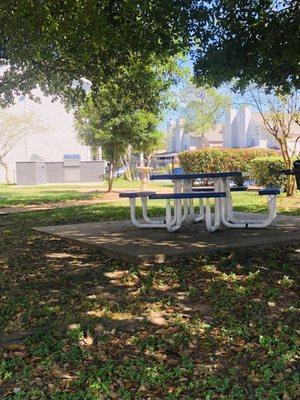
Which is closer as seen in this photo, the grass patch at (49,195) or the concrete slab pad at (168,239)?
the concrete slab pad at (168,239)

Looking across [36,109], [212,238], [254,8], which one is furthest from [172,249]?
[36,109]

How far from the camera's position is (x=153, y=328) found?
12.6 ft

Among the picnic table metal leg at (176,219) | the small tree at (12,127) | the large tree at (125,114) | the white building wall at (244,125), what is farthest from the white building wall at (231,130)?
the picnic table metal leg at (176,219)

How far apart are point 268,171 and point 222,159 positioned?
649 centimetres

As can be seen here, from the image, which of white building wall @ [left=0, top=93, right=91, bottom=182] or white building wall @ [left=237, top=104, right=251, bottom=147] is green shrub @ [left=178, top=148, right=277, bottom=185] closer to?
white building wall @ [left=0, top=93, right=91, bottom=182]

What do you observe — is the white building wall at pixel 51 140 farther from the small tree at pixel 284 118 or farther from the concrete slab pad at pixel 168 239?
the concrete slab pad at pixel 168 239

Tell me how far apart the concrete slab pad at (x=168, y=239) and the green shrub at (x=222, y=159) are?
47.2 feet

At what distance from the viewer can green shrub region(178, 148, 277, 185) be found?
22.4 m

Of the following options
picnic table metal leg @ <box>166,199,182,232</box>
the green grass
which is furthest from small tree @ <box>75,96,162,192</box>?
the green grass

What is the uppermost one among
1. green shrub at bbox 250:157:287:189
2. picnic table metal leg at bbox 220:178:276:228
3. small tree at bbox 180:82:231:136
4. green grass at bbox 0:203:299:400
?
small tree at bbox 180:82:231:136

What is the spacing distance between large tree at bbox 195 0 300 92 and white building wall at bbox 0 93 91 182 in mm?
37726

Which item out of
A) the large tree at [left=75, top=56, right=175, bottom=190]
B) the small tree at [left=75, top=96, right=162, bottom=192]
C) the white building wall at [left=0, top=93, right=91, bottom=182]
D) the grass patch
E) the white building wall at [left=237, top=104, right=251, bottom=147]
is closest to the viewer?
the large tree at [left=75, top=56, right=175, bottom=190]

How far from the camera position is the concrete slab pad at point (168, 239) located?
5789 millimetres

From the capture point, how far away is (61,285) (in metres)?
5.03
